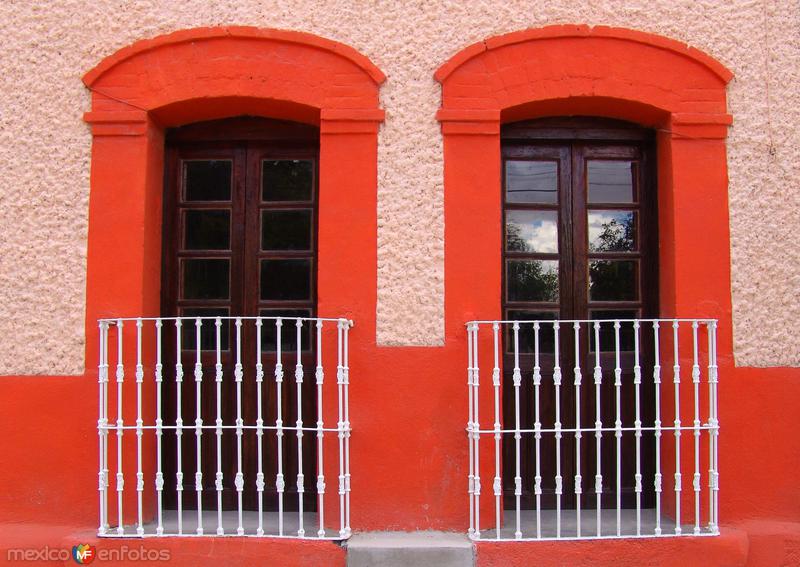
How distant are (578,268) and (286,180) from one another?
1.99m

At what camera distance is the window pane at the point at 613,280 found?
4902 mm

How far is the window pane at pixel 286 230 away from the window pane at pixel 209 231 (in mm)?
245

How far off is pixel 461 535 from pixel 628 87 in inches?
112

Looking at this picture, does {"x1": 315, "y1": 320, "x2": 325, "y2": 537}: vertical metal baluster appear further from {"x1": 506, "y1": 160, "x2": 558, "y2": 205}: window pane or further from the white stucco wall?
{"x1": 506, "y1": 160, "x2": 558, "y2": 205}: window pane

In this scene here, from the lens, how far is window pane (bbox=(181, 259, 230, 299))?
493cm

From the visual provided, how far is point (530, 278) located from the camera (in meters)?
4.91

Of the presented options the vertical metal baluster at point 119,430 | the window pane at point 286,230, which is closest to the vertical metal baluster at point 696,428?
the window pane at point 286,230

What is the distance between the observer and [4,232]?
4566 millimetres

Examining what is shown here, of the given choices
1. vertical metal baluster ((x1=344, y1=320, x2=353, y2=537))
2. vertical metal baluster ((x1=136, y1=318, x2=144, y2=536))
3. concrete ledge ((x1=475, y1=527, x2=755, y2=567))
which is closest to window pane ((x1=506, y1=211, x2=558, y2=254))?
vertical metal baluster ((x1=344, y1=320, x2=353, y2=537))

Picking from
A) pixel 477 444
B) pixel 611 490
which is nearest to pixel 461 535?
pixel 477 444

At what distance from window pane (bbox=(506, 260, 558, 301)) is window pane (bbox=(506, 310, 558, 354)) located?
107 millimetres

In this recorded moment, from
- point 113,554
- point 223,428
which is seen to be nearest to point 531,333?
point 223,428

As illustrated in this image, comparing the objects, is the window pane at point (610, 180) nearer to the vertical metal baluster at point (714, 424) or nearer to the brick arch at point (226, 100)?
the vertical metal baluster at point (714, 424)

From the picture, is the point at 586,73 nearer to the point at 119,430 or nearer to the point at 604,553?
the point at 604,553
